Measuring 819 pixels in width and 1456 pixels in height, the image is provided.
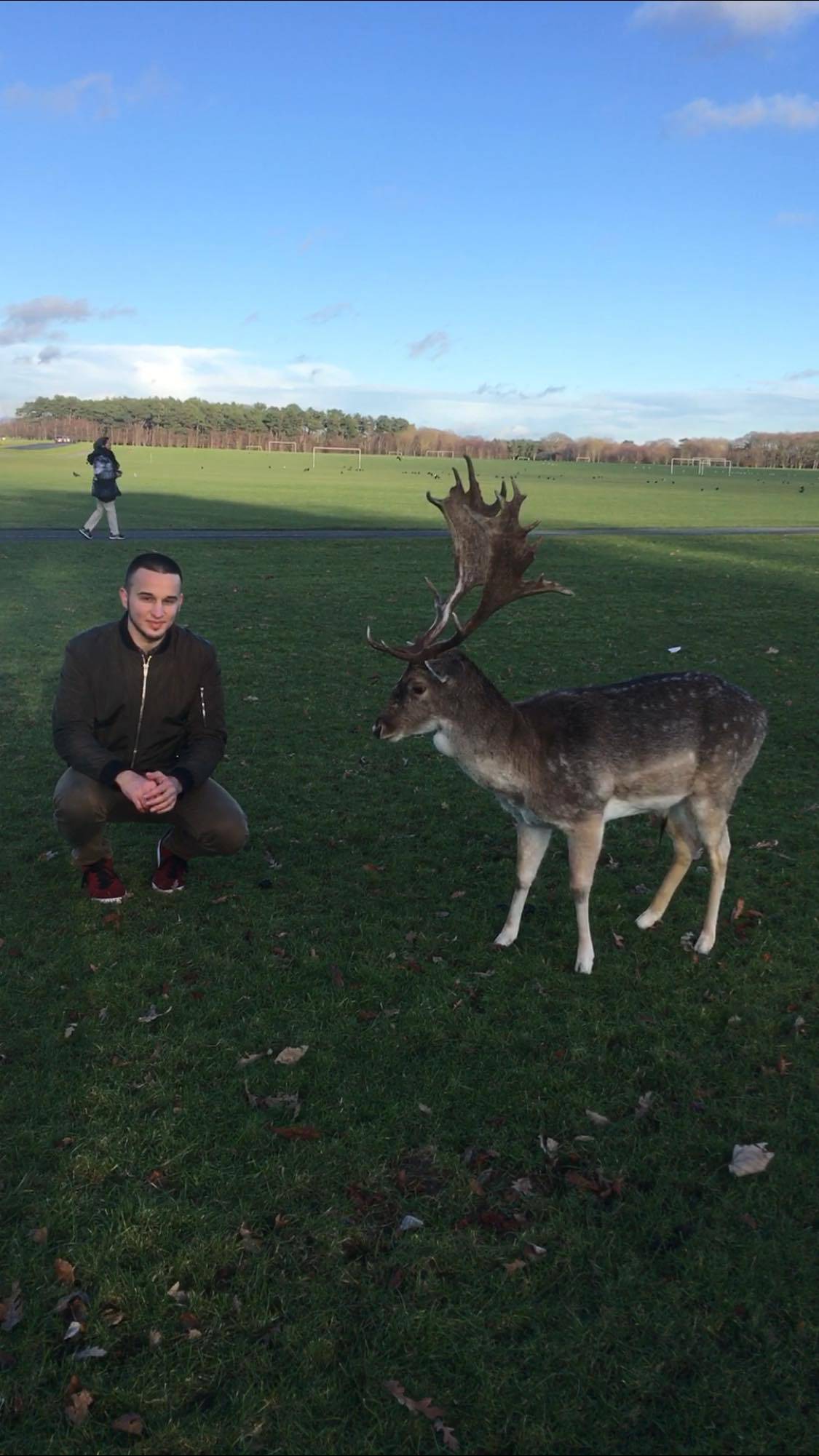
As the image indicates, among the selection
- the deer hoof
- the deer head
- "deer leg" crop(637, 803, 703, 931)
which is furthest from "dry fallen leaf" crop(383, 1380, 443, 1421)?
"deer leg" crop(637, 803, 703, 931)

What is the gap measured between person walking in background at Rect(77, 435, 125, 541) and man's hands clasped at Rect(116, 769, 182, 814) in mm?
22488

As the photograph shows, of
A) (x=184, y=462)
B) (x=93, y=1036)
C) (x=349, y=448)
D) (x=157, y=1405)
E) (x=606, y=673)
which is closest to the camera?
(x=157, y=1405)

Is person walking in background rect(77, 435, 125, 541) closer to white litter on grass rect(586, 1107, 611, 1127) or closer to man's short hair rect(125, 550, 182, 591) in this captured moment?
man's short hair rect(125, 550, 182, 591)

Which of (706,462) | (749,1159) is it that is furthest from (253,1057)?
(706,462)

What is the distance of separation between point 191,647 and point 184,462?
105 metres

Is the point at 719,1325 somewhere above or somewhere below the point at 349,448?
below

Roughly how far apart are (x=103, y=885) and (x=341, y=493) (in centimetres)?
5819

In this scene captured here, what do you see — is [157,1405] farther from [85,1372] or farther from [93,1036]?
[93,1036]

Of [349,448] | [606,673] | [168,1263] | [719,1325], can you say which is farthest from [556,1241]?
[349,448]

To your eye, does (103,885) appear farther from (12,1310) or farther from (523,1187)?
(523,1187)

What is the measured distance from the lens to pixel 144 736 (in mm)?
7270

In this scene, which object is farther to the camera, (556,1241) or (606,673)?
(606,673)

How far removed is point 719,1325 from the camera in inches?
153

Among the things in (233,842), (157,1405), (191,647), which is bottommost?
(157,1405)
